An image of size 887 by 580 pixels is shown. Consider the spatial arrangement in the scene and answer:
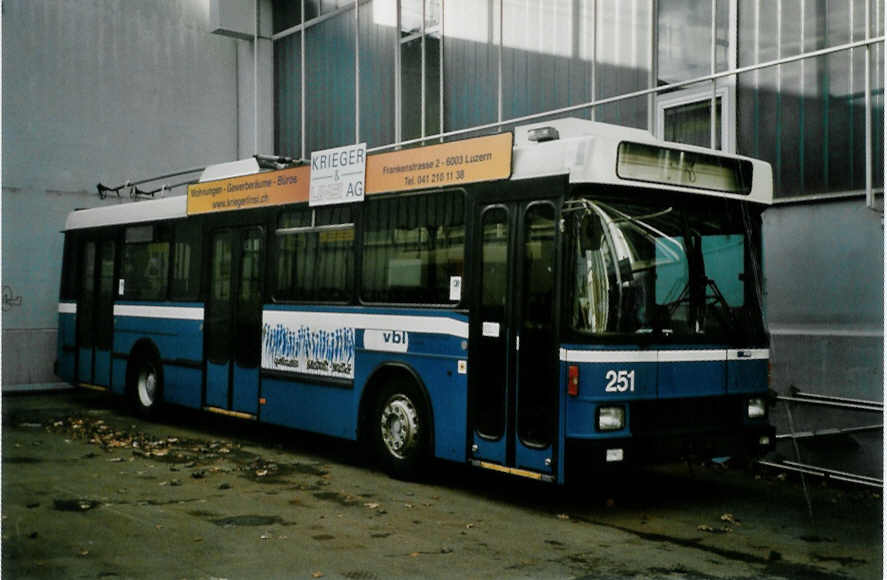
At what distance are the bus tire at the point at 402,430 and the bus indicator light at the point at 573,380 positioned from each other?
1.89 metres

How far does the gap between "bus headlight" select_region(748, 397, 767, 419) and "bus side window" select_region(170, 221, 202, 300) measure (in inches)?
293

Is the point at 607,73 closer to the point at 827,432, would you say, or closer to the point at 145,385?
the point at 827,432

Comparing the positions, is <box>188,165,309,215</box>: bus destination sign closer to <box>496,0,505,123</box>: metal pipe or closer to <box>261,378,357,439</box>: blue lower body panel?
<box>261,378,357,439</box>: blue lower body panel

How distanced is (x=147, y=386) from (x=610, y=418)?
8.64m

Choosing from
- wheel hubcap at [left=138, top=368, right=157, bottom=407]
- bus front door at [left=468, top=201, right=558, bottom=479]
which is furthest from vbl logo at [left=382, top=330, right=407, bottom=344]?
wheel hubcap at [left=138, top=368, right=157, bottom=407]

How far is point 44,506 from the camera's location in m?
8.48

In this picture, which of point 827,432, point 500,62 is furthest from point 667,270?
point 500,62

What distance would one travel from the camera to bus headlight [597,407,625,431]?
7988 mm

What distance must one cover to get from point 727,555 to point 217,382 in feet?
24.5

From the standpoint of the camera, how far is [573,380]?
26.2ft

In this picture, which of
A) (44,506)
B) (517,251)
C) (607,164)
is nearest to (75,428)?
(44,506)

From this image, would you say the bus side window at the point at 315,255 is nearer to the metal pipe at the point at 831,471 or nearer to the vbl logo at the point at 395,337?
the vbl logo at the point at 395,337

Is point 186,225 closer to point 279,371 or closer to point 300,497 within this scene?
point 279,371

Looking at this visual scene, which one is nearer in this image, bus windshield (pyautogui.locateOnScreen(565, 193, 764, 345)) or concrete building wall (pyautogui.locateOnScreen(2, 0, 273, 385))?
bus windshield (pyautogui.locateOnScreen(565, 193, 764, 345))
